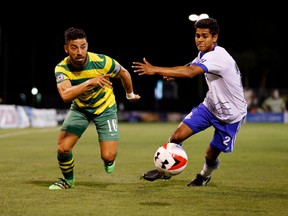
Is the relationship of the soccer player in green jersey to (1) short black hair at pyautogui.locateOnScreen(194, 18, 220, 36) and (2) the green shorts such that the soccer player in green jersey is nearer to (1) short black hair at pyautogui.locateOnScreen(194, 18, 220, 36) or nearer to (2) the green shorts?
(2) the green shorts

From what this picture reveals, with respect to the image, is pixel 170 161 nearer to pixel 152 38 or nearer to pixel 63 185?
pixel 63 185

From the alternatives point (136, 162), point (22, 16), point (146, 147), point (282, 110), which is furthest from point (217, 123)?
point (22, 16)

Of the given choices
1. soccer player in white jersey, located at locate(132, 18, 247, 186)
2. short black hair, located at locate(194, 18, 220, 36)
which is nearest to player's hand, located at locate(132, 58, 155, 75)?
soccer player in white jersey, located at locate(132, 18, 247, 186)

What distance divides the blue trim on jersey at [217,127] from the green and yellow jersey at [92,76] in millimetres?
1277

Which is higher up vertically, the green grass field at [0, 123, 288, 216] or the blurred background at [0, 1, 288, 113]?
the green grass field at [0, 123, 288, 216]

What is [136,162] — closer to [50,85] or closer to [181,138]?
[181,138]

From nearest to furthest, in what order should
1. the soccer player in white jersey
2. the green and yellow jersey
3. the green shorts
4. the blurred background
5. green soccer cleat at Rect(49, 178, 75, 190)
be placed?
1. the soccer player in white jersey
2. the green and yellow jersey
3. green soccer cleat at Rect(49, 178, 75, 190)
4. the green shorts
5. the blurred background

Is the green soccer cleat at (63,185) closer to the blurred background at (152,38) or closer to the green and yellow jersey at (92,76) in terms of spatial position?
the green and yellow jersey at (92,76)

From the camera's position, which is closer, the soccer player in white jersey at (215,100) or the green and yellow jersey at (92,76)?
the soccer player in white jersey at (215,100)

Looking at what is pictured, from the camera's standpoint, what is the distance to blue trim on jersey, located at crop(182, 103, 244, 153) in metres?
8.88

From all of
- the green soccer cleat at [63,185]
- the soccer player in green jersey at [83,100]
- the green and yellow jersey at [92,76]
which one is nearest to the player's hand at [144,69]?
the soccer player in green jersey at [83,100]

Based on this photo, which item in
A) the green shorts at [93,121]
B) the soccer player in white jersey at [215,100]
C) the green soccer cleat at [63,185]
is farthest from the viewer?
the green shorts at [93,121]

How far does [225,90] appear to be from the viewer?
341 inches

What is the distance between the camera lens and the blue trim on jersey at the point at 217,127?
29.1ft
